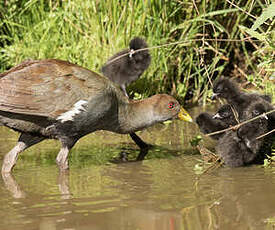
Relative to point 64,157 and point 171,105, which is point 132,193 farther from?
point 171,105

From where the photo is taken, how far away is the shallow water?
14.3 feet

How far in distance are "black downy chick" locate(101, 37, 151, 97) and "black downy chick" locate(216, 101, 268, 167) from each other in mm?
2188

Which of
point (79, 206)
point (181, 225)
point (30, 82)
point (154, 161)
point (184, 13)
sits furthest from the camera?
point (184, 13)

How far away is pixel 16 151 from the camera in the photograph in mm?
6125

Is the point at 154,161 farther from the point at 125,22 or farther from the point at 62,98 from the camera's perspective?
the point at 125,22

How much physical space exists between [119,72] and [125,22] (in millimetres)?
760

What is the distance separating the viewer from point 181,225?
4.28m

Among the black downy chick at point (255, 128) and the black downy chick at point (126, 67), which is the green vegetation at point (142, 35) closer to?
the black downy chick at point (126, 67)

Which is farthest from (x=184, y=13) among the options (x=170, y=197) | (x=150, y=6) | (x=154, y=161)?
(x=170, y=197)

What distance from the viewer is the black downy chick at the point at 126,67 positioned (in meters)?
7.86

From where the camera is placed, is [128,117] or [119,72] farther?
[119,72]

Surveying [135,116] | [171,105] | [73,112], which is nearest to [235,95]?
[171,105]

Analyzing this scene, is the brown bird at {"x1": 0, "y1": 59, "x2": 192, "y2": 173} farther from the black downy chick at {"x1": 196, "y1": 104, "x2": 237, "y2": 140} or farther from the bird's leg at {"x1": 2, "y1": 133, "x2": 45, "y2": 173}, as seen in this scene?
the black downy chick at {"x1": 196, "y1": 104, "x2": 237, "y2": 140}

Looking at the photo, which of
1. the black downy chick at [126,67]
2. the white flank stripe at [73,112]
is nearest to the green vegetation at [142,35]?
the black downy chick at [126,67]
